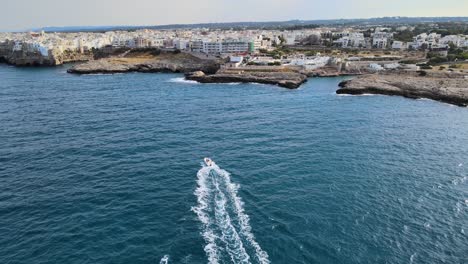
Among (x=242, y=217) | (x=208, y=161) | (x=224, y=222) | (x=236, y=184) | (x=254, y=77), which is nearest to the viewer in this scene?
(x=224, y=222)

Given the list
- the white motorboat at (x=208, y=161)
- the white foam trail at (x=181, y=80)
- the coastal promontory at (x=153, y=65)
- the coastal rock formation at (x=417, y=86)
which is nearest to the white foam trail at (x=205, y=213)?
the white motorboat at (x=208, y=161)

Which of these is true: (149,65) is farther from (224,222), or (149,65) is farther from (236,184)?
(224,222)

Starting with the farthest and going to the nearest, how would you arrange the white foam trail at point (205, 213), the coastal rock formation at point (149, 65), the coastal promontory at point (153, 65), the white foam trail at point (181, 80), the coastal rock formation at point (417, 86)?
the coastal promontory at point (153, 65) → the coastal rock formation at point (149, 65) → the white foam trail at point (181, 80) → the coastal rock formation at point (417, 86) → the white foam trail at point (205, 213)

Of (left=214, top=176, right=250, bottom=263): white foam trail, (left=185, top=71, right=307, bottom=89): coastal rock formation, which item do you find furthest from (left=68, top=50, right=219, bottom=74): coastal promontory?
(left=214, top=176, right=250, bottom=263): white foam trail

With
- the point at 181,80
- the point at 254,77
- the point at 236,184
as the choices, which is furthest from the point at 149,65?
the point at 236,184

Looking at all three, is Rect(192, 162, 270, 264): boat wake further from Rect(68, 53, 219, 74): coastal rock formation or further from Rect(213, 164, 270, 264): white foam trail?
Rect(68, 53, 219, 74): coastal rock formation

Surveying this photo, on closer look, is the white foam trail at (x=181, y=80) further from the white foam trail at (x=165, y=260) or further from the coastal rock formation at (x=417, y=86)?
the white foam trail at (x=165, y=260)

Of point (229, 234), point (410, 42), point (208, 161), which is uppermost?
point (410, 42)
